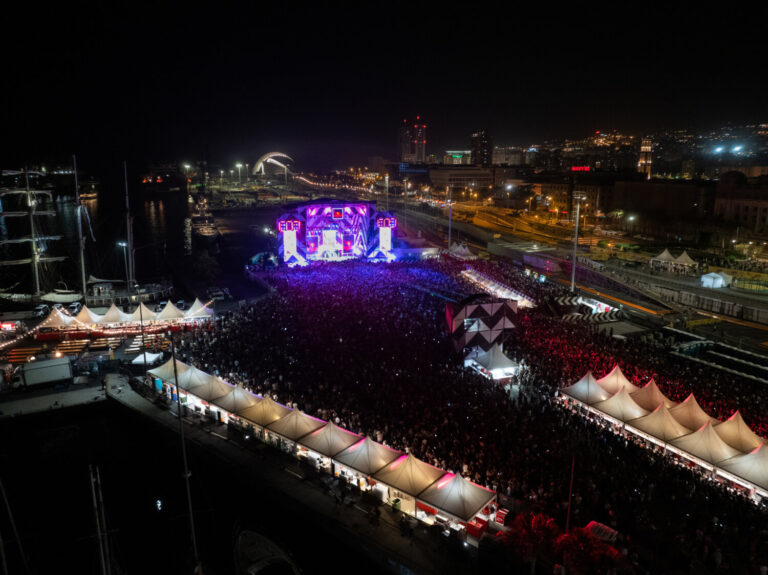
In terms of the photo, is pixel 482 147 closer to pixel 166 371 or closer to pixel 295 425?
pixel 166 371

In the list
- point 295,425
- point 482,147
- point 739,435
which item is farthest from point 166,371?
point 482,147

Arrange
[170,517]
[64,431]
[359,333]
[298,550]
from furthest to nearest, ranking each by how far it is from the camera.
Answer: [359,333] → [64,431] → [170,517] → [298,550]

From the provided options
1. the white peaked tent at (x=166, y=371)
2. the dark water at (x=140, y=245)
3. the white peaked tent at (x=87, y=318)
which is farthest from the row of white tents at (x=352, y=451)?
the dark water at (x=140, y=245)

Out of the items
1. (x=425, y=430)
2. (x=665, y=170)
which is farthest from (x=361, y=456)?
(x=665, y=170)

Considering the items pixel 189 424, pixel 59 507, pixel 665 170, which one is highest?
pixel 665 170

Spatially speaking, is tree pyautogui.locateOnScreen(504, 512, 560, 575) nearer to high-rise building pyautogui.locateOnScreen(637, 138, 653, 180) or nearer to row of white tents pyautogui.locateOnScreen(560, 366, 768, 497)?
row of white tents pyautogui.locateOnScreen(560, 366, 768, 497)

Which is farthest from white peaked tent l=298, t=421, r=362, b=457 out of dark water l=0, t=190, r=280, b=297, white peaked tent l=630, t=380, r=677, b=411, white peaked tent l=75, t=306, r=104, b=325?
dark water l=0, t=190, r=280, b=297

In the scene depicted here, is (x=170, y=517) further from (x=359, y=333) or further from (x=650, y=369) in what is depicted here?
(x=650, y=369)
